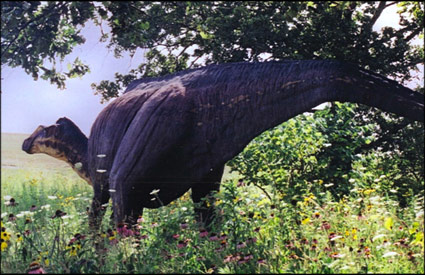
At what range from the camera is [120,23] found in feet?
17.0

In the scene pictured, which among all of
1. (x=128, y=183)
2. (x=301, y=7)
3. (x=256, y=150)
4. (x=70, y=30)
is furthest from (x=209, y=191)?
(x=70, y=30)

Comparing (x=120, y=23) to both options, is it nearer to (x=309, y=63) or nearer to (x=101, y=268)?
(x=309, y=63)

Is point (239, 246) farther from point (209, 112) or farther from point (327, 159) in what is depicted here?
point (327, 159)

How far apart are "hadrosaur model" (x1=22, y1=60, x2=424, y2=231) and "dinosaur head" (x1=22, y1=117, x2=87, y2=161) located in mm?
1442

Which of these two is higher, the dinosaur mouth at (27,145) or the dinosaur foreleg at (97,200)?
the dinosaur mouth at (27,145)

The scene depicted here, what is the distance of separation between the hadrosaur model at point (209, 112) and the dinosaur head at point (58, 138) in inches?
56.8

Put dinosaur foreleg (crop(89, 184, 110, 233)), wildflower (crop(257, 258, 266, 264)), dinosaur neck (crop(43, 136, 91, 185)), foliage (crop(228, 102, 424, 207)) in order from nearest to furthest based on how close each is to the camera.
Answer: wildflower (crop(257, 258, 266, 264)), dinosaur foreleg (crop(89, 184, 110, 233)), dinosaur neck (crop(43, 136, 91, 185)), foliage (crop(228, 102, 424, 207))

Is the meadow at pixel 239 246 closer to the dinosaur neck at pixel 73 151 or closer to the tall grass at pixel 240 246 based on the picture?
the tall grass at pixel 240 246

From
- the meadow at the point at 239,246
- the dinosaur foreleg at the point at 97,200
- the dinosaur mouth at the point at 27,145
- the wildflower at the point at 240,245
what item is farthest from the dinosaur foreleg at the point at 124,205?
the dinosaur mouth at the point at 27,145

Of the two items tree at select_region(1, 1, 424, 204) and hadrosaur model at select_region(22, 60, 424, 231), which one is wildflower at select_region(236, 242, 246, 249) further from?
tree at select_region(1, 1, 424, 204)

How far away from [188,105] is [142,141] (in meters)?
0.55

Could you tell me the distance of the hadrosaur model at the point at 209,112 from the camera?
432cm

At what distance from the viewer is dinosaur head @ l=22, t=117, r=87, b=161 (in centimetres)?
649

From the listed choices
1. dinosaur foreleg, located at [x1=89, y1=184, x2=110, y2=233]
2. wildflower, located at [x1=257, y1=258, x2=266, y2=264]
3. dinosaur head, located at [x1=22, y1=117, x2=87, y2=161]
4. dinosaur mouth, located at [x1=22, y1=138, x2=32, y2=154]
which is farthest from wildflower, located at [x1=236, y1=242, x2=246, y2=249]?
dinosaur mouth, located at [x1=22, y1=138, x2=32, y2=154]
